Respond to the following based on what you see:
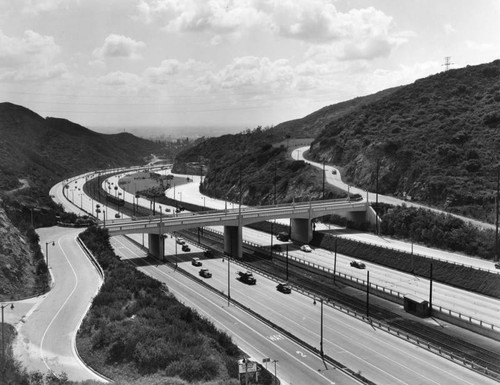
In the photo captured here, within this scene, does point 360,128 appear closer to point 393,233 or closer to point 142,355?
point 393,233

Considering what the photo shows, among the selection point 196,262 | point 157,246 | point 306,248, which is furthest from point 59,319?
point 306,248

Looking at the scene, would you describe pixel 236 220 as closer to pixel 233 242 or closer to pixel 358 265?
pixel 233 242

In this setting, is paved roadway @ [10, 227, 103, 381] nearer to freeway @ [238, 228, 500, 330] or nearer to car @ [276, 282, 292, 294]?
car @ [276, 282, 292, 294]

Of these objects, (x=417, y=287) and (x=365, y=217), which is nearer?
(x=417, y=287)

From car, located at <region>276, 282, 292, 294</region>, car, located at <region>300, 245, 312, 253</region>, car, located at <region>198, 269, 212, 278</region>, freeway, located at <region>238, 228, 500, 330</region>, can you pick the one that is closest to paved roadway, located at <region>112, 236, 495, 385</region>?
car, located at <region>276, 282, 292, 294</region>

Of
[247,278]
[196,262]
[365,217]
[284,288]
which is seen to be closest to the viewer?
[284,288]

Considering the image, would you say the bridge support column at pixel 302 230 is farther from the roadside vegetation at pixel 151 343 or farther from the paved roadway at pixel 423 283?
the roadside vegetation at pixel 151 343
